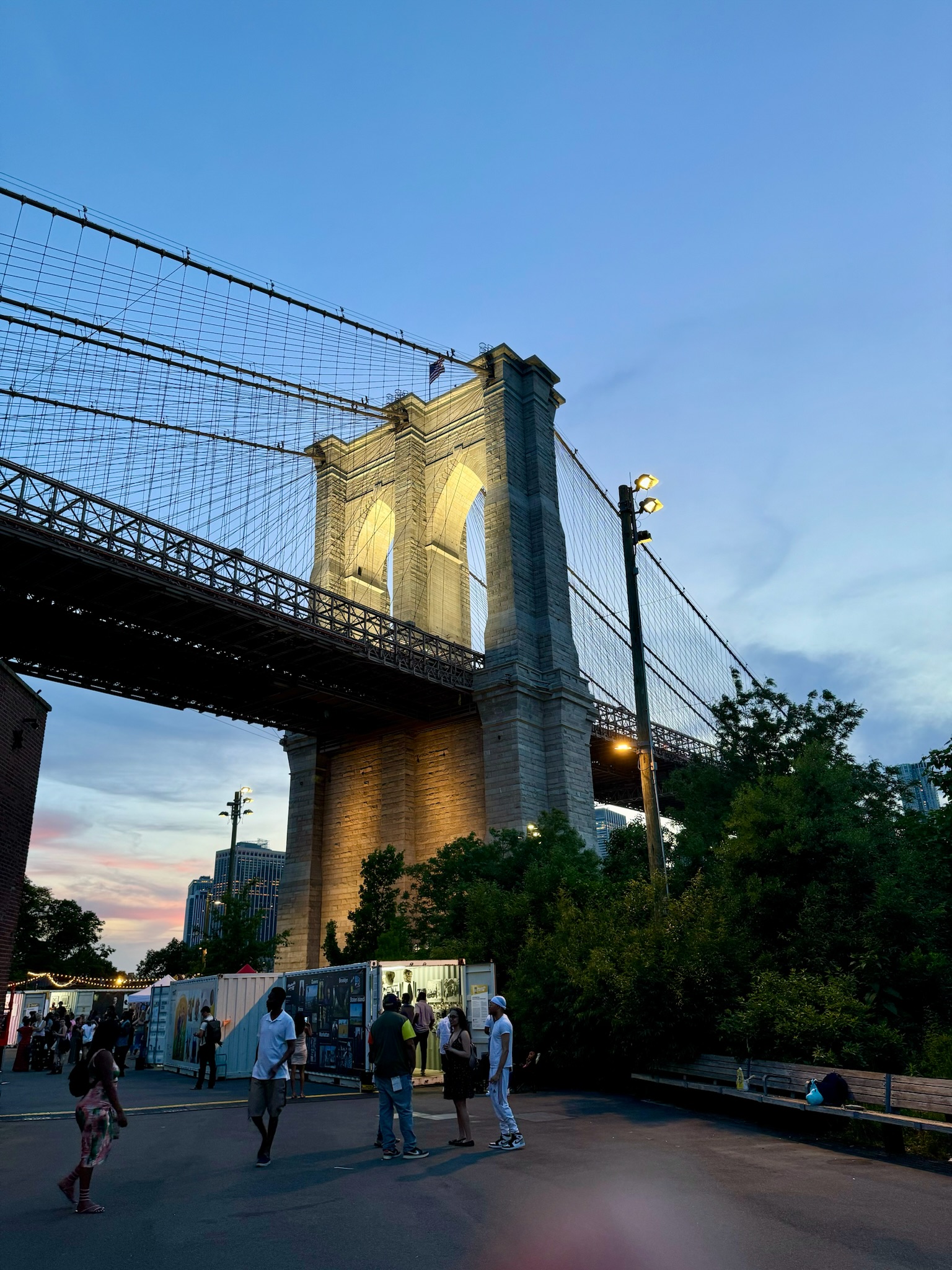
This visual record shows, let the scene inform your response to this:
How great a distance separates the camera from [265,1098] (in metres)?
8.88

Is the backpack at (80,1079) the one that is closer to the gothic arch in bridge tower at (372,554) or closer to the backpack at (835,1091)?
the backpack at (835,1091)

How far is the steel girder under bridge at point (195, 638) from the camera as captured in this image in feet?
86.4

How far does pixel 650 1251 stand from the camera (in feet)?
17.9

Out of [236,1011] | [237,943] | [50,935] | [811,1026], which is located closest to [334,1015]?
[236,1011]

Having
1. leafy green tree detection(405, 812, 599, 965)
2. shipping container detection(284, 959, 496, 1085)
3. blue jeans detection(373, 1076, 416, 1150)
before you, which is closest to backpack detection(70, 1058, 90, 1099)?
blue jeans detection(373, 1076, 416, 1150)

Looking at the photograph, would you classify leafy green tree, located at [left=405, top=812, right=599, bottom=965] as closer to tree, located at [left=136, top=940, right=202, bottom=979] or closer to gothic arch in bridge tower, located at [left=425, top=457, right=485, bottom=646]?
gothic arch in bridge tower, located at [left=425, top=457, right=485, bottom=646]

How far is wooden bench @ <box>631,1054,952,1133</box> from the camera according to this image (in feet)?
27.8

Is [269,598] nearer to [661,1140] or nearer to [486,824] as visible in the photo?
[486,824]

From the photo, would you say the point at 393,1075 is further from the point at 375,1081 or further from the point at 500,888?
the point at 500,888

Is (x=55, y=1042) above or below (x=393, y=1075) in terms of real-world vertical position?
below

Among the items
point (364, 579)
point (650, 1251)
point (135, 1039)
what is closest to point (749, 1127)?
point (650, 1251)

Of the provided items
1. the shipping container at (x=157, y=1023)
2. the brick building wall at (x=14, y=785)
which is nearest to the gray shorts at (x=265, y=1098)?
the brick building wall at (x=14, y=785)

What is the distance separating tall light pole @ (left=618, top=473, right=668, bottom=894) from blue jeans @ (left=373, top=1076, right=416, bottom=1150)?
21.5 feet

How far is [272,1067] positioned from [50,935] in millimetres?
69091
